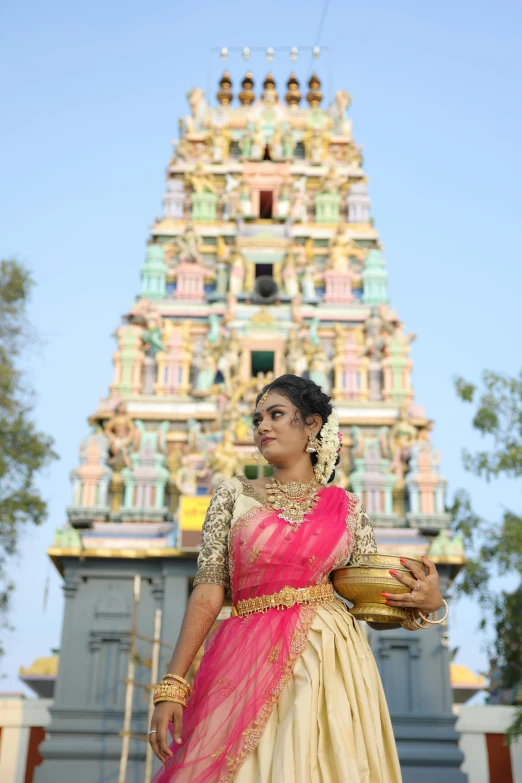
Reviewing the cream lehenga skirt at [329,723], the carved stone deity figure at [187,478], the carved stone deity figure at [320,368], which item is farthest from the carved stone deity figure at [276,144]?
the cream lehenga skirt at [329,723]

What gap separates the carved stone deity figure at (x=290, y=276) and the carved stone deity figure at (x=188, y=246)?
1.92m

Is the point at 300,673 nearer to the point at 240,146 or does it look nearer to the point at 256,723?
the point at 256,723

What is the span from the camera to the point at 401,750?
14.2 meters

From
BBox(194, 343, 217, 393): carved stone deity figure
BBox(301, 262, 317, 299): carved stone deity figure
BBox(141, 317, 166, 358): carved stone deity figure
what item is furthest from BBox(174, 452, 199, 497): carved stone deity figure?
BBox(301, 262, 317, 299): carved stone deity figure

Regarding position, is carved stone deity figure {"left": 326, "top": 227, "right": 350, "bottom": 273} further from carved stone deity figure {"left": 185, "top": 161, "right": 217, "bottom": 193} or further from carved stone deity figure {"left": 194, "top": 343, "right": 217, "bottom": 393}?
carved stone deity figure {"left": 194, "top": 343, "right": 217, "bottom": 393}

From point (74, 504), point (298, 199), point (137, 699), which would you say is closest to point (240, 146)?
point (298, 199)

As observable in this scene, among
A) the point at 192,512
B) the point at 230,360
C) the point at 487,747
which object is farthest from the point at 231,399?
the point at 487,747

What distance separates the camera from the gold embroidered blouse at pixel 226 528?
3.69 meters

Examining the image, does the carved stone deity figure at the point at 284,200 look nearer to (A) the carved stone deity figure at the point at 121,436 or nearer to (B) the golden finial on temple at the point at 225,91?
(B) the golden finial on temple at the point at 225,91

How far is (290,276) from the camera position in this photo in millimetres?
19297

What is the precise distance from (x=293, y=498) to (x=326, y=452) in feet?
0.92

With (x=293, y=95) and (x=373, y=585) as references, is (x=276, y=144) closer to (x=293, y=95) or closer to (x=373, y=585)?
(x=293, y=95)

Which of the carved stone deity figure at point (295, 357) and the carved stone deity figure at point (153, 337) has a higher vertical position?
the carved stone deity figure at point (153, 337)

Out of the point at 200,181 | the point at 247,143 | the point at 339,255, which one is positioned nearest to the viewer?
the point at 339,255
